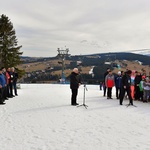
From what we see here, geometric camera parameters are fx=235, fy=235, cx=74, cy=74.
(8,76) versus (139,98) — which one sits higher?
(8,76)

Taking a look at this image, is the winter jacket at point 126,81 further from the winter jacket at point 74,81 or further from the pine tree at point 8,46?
the pine tree at point 8,46

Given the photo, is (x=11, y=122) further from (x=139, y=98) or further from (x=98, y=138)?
(x=139, y=98)

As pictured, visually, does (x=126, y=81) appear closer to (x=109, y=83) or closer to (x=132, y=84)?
(x=132, y=84)

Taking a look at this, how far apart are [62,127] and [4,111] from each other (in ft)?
11.2

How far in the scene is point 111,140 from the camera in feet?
17.9

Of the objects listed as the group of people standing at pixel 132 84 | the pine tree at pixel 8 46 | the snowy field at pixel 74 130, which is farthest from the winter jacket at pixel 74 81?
the pine tree at pixel 8 46

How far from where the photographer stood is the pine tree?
120 ft

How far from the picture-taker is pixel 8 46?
124ft

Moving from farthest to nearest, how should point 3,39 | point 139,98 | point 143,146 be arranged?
point 3,39 < point 139,98 < point 143,146

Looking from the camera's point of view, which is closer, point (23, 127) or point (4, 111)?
point (23, 127)

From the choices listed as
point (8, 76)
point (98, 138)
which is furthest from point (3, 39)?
point (98, 138)

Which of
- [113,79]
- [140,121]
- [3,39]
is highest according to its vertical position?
[3,39]

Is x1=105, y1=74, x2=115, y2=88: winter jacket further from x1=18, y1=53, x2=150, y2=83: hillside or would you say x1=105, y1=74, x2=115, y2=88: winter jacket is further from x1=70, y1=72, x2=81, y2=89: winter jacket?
x1=18, y1=53, x2=150, y2=83: hillside

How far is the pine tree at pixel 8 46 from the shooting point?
3647cm
